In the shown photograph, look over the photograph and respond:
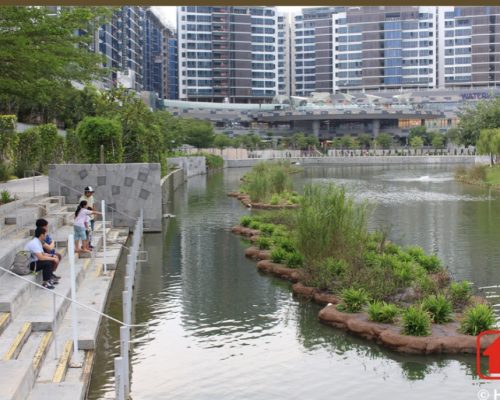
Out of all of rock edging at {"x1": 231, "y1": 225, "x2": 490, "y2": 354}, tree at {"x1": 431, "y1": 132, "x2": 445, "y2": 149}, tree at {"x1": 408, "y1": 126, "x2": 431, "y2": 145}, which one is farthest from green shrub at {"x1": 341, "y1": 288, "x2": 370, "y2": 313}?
tree at {"x1": 408, "y1": 126, "x2": 431, "y2": 145}

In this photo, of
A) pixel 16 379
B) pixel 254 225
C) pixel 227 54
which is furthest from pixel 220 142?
pixel 16 379

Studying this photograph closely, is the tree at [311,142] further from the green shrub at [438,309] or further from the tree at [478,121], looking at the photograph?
the green shrub at [438,309]

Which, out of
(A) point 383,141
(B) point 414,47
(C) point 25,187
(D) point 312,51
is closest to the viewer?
(C) point 25,187

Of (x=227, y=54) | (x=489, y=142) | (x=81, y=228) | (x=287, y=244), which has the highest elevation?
(x=227, y=54)

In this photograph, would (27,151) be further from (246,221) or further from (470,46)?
(470,46)

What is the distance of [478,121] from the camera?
207ft

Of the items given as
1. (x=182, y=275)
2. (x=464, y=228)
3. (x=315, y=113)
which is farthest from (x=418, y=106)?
(x=182, y=275)

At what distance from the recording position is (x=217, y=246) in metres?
19.2

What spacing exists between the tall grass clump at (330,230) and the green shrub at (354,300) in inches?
88.4

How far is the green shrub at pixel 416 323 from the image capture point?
403 inches

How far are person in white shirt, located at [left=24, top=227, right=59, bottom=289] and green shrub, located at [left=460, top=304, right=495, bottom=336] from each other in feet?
19.2

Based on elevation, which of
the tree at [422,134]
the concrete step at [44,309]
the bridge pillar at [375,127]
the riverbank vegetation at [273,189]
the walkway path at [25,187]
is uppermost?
the bridge pillar at [375,127]

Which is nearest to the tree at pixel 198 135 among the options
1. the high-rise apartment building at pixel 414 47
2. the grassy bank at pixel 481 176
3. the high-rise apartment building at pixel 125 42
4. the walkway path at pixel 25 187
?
the high-rise apartment building at pixel 125 42

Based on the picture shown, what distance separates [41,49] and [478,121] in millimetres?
54150
